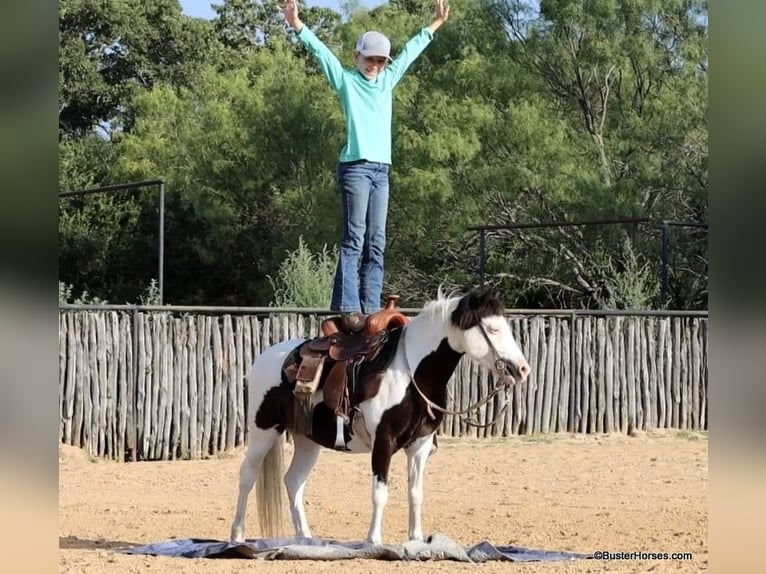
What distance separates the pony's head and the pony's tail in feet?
5.69

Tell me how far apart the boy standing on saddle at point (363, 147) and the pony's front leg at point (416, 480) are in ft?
2.96

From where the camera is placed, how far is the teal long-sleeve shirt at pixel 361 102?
7941 mm

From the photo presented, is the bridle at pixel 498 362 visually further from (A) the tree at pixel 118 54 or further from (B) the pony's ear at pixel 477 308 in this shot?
(A) the tree at pixel 118 54

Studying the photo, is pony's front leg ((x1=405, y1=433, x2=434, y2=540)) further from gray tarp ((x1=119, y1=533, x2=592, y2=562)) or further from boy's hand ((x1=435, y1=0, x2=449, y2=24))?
boy's hand ((x1=435, y1=0, x2=449, y2=24))

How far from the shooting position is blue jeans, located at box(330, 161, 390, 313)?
26.2 feet

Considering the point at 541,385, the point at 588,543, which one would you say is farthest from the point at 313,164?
the point at 588,543

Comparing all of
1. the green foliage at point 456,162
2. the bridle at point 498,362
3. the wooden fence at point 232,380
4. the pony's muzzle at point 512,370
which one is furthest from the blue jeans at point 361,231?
the green foliage at point 456,162

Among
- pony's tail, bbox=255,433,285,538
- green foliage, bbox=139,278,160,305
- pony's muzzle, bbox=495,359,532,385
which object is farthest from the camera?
green foliage, bbox=139,278,160,305

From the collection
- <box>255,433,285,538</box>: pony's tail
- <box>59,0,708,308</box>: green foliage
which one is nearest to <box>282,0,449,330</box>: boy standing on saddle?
<box>255,433,285,538</box>: pony's tail

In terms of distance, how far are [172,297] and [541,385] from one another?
47.9 feet

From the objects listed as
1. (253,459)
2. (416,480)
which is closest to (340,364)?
(416,480)

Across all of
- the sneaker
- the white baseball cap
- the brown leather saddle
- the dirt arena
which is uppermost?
the white baseball cap

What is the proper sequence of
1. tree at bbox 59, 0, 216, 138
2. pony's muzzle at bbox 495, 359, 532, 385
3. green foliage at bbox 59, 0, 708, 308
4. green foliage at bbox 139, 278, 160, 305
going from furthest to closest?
tree at bbox 59, 0, 216, 138
green foliage at bbox 59, 0, 708, 308
green foliage at bbox 139, 278, 160, 305
pony's muzzle at bbox 495, 359, 532, 385

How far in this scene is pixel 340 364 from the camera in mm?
7594
